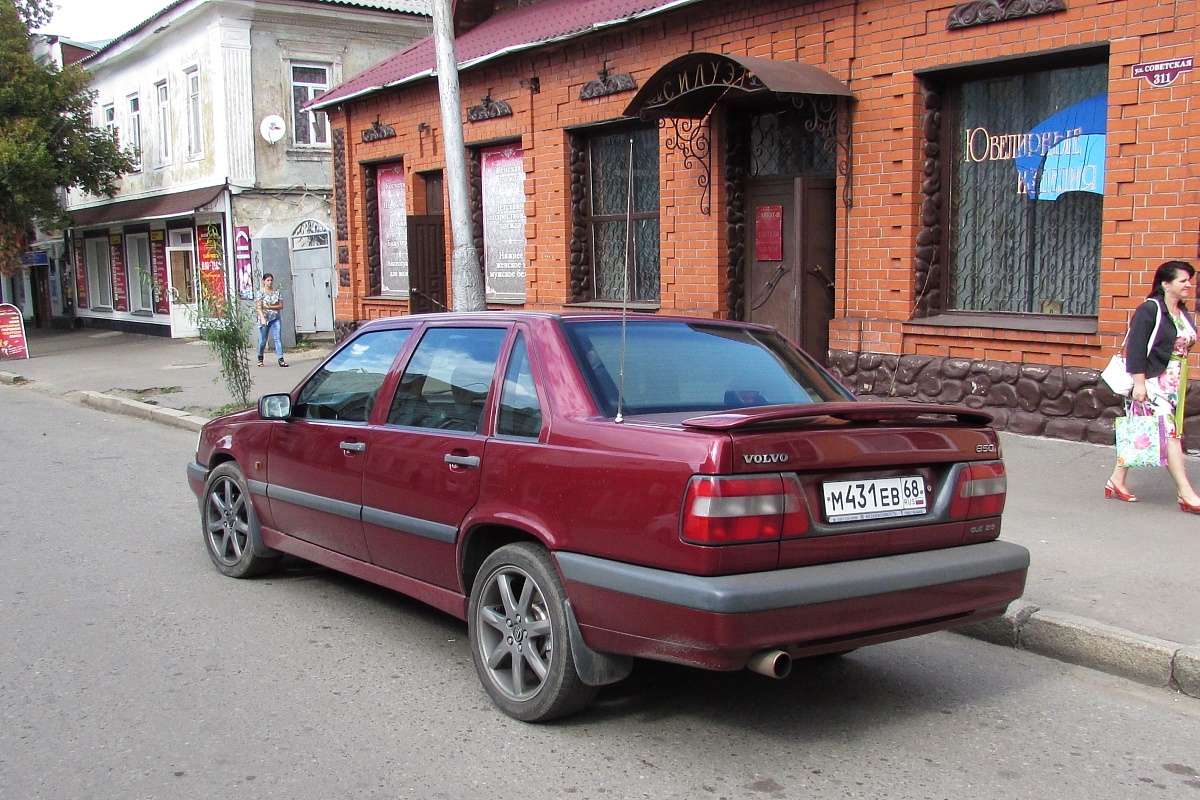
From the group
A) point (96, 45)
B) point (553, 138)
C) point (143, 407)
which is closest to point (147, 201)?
point (96, 45)

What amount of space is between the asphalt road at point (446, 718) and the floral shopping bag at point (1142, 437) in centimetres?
254

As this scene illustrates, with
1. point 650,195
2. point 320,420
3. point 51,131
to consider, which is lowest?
point 320,420

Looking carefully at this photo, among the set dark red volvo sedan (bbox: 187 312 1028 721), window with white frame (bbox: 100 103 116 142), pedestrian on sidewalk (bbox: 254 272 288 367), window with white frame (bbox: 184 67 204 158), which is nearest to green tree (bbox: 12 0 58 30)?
window with white frame (bbox: 100 103 116 142)

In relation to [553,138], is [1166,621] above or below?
below

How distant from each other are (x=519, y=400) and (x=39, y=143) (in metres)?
23.5

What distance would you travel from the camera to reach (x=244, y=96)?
23.9m

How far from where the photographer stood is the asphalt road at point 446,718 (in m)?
3.76

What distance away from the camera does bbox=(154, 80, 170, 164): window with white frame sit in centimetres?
2664

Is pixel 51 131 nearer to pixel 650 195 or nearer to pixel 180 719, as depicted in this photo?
pixel 650 195

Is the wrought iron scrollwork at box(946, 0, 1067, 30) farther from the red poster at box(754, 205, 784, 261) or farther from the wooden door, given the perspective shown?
the red poster at box(754, 205, 784, 261)

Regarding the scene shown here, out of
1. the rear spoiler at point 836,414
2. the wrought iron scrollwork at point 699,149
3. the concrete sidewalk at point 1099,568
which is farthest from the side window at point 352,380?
the wrought iron scrollwork at point 699,149

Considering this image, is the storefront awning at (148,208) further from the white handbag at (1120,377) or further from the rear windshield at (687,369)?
the rear windshield at (687,369)

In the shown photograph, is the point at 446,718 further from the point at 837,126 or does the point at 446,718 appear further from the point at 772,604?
the point at 837,126

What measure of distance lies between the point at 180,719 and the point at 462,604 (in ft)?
3.77
